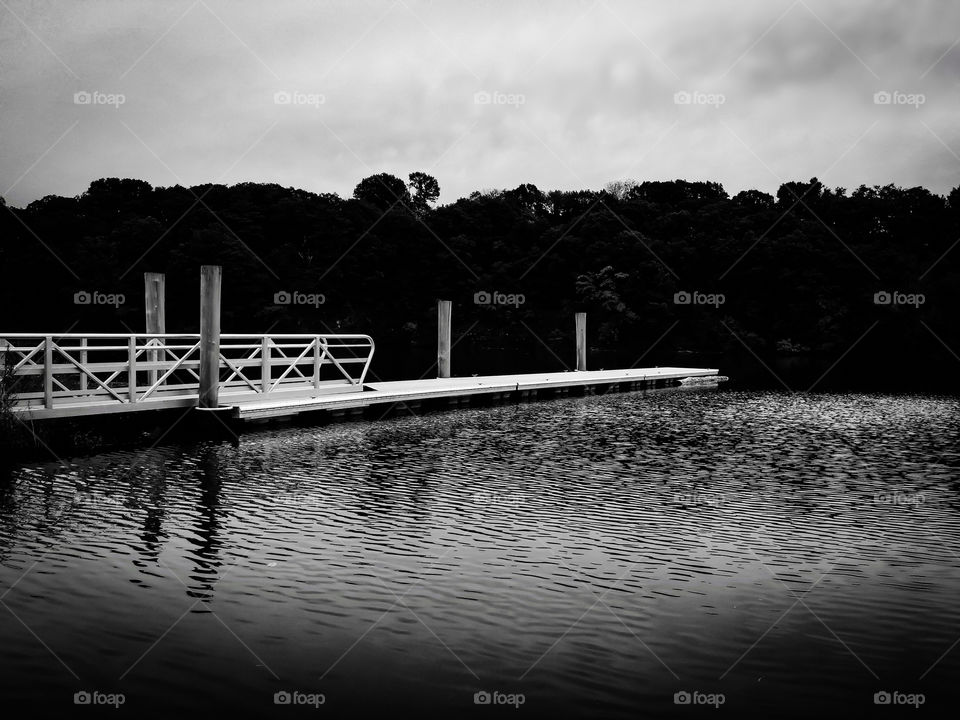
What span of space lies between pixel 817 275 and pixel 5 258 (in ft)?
196

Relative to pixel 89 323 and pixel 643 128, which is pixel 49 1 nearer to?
pixel 89 323

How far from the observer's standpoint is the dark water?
514 cm

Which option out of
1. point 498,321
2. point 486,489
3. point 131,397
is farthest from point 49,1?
point 498,321

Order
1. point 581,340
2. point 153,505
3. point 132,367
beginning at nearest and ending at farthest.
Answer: point 153,505, point 132,367, point 581,340

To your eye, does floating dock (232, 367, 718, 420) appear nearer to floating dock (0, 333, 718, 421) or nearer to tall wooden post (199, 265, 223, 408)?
floating dock (0, 333, 718, 421)

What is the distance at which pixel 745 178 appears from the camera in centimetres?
8038
